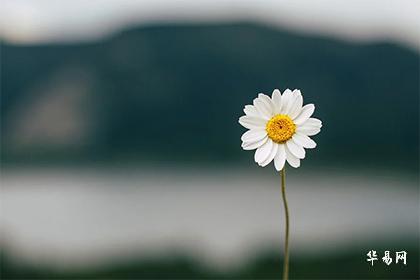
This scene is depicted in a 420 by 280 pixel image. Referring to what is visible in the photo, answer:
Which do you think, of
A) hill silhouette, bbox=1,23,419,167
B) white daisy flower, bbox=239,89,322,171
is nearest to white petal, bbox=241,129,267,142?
white daisy flower, bbox=239,89,322,171

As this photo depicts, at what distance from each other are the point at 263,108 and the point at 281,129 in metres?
0.06

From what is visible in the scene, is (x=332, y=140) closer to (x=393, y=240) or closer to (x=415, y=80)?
(x=415, y=80)

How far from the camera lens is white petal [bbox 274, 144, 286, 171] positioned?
161 centimetres

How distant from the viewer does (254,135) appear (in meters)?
1.68

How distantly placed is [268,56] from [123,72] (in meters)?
14.8

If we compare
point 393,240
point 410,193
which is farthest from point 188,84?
point 393,240

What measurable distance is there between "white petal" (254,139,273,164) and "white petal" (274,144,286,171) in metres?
0.02

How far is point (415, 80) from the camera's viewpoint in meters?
66.8

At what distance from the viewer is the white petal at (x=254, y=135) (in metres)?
1.66

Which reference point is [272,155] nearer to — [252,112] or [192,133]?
[252,112]

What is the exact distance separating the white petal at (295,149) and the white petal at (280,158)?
0.05 ft

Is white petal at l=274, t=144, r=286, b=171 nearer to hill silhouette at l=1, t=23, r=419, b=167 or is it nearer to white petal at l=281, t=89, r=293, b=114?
white petal at l=281, t=89, r=293, b=114

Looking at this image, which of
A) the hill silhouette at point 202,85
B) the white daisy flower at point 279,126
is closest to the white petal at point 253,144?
the white daisy flower at point 279,126

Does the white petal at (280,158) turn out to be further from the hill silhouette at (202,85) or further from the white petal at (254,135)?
the hill silhouette at (202,85)
